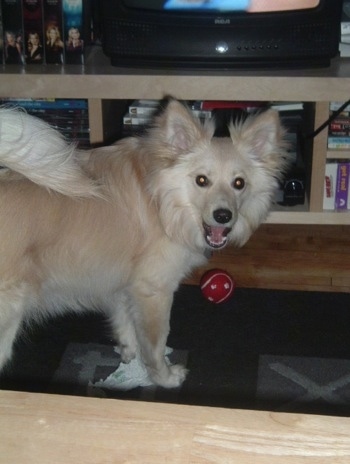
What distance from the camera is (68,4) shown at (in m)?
2.17

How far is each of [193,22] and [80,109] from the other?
0.52m

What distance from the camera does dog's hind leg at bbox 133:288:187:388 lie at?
1.72 metres

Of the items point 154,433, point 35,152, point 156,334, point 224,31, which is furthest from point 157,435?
point 224,31

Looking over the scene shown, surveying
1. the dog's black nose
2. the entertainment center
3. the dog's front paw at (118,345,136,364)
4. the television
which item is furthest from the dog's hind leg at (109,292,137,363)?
the entertainment center

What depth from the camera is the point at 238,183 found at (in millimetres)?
1676

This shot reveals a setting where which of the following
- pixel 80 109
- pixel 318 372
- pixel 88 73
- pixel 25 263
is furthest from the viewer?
pixel 80 109

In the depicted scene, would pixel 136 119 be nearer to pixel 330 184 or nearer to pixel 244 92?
pixel 244 92

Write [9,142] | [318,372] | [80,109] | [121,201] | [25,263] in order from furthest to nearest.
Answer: [80,109], [318,372], [121,201], [25,263], [9,142]

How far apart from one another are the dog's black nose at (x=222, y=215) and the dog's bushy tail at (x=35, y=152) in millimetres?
380

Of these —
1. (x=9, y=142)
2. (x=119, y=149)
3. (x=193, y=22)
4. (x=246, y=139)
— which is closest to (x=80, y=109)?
(x=193, y=22)

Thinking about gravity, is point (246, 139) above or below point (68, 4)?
below

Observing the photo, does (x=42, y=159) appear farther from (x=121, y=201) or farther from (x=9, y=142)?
(x=121, y=201)

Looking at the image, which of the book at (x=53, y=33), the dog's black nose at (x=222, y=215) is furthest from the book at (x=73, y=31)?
the dog's black nose at (x=222, y=215)

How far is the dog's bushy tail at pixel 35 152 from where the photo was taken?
1.34 meters
